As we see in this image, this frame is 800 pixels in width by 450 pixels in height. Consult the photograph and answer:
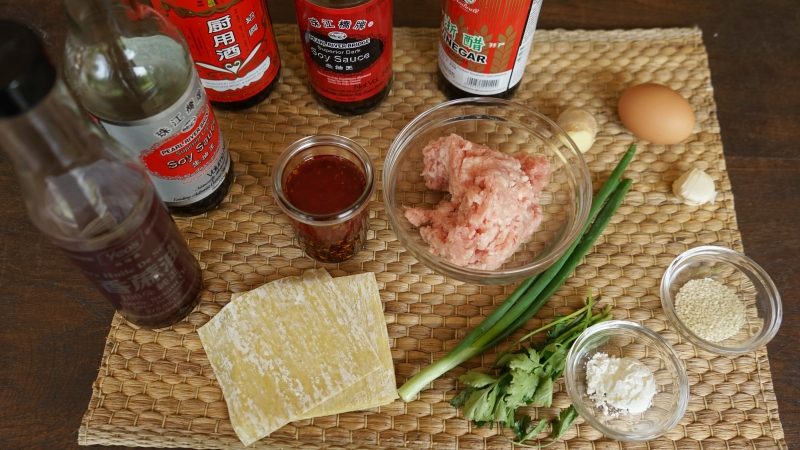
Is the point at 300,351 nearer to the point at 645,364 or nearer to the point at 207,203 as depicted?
the point at 207,203

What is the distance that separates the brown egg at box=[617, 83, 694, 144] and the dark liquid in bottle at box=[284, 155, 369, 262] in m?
0.57

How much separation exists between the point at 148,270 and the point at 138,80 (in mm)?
272

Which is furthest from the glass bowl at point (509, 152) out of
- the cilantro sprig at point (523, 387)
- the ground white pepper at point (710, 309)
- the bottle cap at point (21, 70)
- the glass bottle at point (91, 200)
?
the bottle cap at point (21, 70)

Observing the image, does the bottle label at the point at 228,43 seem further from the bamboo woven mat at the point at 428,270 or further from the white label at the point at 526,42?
the white label at the point at 526,42

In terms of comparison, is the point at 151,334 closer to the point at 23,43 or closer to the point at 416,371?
the point at 416,371

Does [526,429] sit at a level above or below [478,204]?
below

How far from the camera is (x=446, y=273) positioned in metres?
0.96

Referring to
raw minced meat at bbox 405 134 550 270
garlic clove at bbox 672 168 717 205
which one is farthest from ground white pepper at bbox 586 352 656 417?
garlic clove at bbox 672 168 717 205

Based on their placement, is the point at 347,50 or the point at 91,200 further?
the point at 347,50

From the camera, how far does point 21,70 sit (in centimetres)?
50

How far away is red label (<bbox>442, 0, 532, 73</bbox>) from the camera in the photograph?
0.96 meters

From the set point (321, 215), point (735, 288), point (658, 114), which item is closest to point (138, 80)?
point (321, 215)

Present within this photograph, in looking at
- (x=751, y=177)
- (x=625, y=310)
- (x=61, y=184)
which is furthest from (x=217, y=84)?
(x=751, y=177)

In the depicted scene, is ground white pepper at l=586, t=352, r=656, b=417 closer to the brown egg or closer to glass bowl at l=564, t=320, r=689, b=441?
glass bowl at l=564, t=320, r=689, b=441
